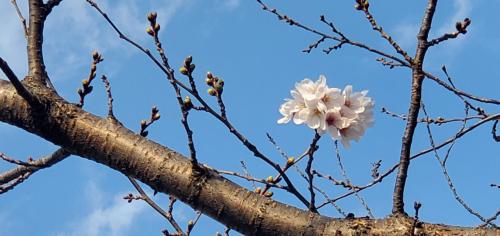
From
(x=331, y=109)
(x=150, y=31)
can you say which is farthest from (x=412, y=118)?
(x=150, y=31)

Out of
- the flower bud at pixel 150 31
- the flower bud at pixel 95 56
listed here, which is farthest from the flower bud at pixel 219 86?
the flower bud at pixel 95 56

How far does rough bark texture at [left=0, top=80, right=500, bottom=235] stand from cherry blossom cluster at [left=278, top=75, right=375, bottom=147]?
334mm

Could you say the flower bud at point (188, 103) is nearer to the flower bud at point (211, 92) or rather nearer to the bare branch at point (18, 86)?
the flower bud at point (211, 92)

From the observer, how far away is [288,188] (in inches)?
90.0

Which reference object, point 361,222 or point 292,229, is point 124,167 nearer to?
point 292,229

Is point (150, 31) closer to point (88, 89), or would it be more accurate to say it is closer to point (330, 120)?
point (88, 89)

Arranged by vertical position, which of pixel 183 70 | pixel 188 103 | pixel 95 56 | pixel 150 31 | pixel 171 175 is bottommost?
A: pixel 171 175

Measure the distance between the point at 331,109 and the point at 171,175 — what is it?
0.63 metres

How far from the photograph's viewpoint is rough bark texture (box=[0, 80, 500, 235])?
1967mm

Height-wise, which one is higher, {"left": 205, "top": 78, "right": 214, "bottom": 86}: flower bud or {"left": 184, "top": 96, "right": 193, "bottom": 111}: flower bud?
{"left": 205, "top": 78, "right": 214, "bottom": 86}: flower bud

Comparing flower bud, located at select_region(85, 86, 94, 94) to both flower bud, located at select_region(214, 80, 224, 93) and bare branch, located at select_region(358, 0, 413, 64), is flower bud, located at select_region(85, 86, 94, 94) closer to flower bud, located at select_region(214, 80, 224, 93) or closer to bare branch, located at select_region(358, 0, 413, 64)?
flower bud, located at select_region(214, 80, 224, 93)

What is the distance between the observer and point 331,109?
6.98 ft

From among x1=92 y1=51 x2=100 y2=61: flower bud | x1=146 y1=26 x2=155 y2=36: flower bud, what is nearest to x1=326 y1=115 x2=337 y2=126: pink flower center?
x1=146 y1=26 x2=155 y2=36: flower bud

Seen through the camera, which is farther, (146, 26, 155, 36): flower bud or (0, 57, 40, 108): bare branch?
(146, 26, 155, 36): flower bud
